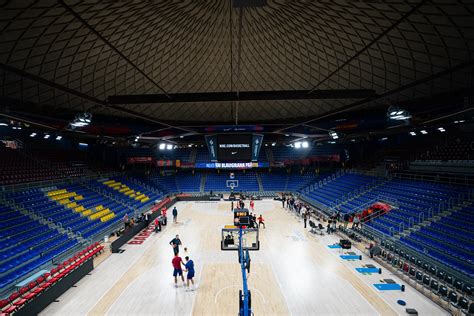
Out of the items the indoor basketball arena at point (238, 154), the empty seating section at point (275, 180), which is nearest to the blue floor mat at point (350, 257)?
the indoor basketball arena at point (238, 154)

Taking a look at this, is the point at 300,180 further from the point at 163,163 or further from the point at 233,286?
the point at 233,286

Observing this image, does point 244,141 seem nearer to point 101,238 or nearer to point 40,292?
point 101,238

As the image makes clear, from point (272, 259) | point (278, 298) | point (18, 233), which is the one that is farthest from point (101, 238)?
point (278, 298)

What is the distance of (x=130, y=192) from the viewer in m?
28.9

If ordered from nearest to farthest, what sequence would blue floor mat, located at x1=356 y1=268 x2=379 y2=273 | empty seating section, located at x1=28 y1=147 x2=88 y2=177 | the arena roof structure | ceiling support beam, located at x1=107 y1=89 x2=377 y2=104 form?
the arena roof structure
blue floor mat, located at x1=356 y1=268 x2=379 y2=273
ceiling support beam, located at x1=107 y1=89 x2=377 y2=104
empty seating section, located at x1=28 y1=147 x2=88 y2=177

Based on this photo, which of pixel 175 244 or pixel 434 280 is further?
pixel 175 244

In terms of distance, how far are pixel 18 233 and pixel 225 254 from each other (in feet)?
39.3

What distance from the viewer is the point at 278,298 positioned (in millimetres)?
10031

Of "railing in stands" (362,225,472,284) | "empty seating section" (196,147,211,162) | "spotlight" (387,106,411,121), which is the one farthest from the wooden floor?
"empty seating section" (196,147,211,162)

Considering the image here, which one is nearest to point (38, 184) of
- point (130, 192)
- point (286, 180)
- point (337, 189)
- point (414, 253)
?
point (130, 192)

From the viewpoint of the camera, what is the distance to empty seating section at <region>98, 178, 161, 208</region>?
1036 inches

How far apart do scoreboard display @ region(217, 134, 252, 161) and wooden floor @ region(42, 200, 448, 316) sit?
23.3 feet

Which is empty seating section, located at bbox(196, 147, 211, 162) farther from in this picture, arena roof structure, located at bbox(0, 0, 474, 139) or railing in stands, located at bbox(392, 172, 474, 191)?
railing in stands, located at bbox(392, 172, 474, 191)

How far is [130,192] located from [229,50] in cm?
2112
